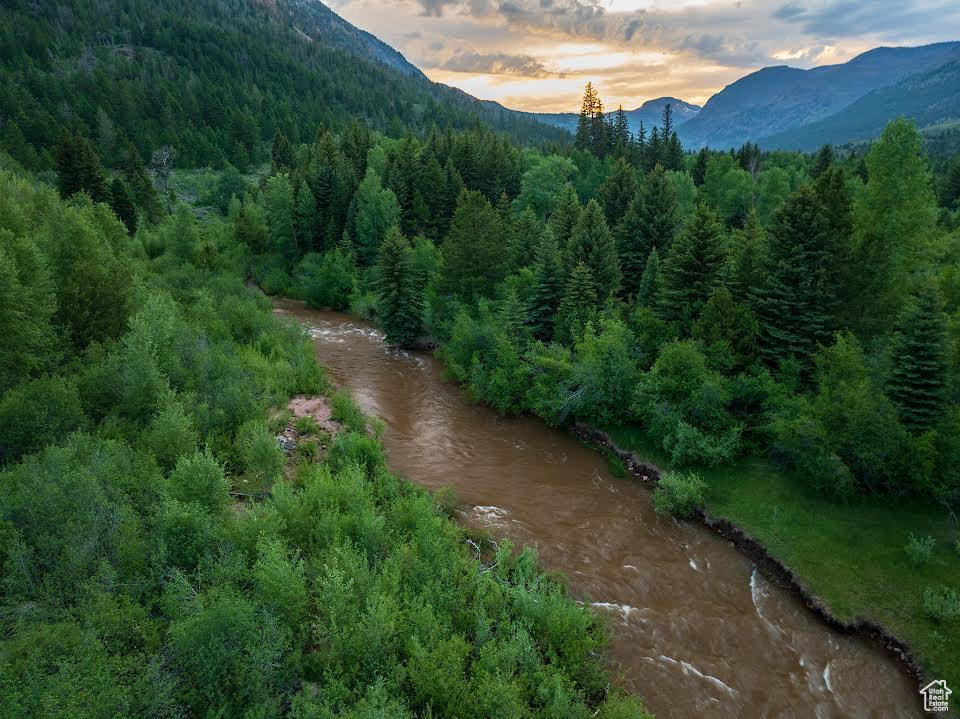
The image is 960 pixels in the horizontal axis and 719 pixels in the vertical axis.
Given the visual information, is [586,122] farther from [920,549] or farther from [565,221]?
[920,549]

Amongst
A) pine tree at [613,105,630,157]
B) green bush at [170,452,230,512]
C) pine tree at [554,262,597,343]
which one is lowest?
green bush at [170,452,230,512]

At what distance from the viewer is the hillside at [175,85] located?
98562 millimetres

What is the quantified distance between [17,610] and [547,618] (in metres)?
12.2

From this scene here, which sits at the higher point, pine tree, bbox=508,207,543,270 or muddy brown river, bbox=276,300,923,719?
pine tree, bbox=508,207,543,270

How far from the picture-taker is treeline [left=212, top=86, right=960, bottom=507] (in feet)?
69.3

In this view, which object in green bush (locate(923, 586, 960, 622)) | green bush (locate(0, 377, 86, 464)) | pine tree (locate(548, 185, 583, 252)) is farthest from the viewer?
pine tree (locate(548, 185, 583, 252))

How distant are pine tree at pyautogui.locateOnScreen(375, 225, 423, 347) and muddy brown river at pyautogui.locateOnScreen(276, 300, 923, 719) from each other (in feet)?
39.1

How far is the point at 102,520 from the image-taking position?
13117 millimetres

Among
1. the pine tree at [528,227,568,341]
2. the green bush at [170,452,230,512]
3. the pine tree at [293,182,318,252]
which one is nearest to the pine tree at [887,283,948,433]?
the pine tree at [528,227,568,341]

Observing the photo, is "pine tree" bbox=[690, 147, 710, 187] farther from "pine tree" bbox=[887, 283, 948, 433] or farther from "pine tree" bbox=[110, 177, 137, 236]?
"pine tree" bbox=[110, 177, 137, 236]

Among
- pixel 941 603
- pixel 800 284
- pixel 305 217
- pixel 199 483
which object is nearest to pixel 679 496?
pixel 941 603

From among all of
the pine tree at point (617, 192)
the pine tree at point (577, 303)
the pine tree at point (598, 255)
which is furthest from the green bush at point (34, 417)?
the pine tree at point (617, 192)

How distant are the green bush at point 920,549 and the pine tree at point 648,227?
24449 millimetres

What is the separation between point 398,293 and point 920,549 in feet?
117
